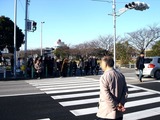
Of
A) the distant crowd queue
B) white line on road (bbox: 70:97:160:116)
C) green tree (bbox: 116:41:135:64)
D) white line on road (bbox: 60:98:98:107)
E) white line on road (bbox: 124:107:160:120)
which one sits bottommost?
white line on road (bbox: 124:107:160:120)

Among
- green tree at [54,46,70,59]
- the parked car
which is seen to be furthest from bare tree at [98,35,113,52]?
the parked car

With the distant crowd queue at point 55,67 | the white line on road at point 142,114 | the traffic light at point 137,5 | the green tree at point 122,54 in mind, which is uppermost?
the traffic light at point 137,5

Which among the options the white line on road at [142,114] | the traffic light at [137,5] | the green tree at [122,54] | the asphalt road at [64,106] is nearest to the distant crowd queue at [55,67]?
the traffic light at [137,5]

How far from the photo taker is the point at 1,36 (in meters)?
33.5

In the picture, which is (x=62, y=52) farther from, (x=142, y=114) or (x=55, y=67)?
(x=142, y=114)

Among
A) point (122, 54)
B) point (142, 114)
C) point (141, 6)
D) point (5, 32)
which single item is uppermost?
point (5, 32)

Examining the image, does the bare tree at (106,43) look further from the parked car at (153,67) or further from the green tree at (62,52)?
the parked car at (153,67)

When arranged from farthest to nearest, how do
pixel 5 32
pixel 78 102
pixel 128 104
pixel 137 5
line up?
pixel 5 32 < pixel 137 5 < pixel 78 102 < pixel 128 104

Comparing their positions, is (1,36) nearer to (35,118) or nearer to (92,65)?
(92,65)

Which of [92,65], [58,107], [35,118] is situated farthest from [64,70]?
[35,118]

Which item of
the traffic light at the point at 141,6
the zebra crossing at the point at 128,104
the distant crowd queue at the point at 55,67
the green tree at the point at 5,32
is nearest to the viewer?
the zebra crossing at the point at 128,104

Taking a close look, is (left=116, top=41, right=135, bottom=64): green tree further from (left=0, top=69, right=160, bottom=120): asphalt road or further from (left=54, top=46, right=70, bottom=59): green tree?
→ (left=0, top=69, right=160, bottom=120): asphalt road

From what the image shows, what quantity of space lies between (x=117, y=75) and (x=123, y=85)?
22cm

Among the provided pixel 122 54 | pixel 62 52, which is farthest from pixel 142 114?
pixel 62 52
